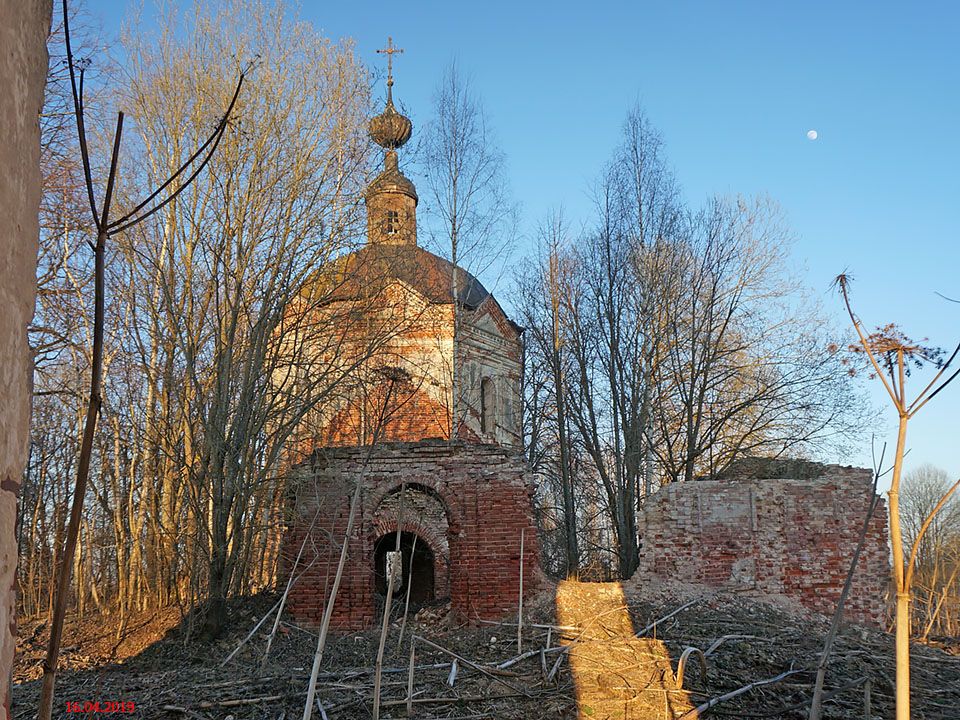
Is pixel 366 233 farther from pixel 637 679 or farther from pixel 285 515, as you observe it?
pixel 637 679

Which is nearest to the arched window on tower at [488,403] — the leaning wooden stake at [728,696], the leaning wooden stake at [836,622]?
the leaning wooden stake at [728,696]

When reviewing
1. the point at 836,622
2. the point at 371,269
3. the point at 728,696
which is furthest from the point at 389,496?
the point at 836,622

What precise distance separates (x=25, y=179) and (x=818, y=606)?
41.9ft

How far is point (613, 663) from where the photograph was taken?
30.0 ft

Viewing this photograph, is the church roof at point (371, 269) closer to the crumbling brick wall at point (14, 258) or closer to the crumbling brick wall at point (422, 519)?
the crumbling brick wall at point (422, 519)

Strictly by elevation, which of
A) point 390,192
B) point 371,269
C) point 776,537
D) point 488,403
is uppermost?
point 390,192

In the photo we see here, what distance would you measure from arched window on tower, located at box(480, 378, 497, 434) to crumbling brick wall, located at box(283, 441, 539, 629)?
8.47 meters

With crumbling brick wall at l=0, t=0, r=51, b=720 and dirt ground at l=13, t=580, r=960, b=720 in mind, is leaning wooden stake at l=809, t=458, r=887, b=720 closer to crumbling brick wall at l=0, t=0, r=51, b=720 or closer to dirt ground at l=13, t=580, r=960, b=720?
crumbling brick wall at l=0, t=0, r=51, b=720

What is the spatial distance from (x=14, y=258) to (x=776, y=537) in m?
12.5

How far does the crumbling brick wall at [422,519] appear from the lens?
1198 cm

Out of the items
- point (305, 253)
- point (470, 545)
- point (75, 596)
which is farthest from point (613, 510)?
point (75, 596)

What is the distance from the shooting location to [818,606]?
39.8 ft

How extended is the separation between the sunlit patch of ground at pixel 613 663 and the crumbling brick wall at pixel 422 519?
920 mm

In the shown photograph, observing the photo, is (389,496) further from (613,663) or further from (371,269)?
(613,663)
